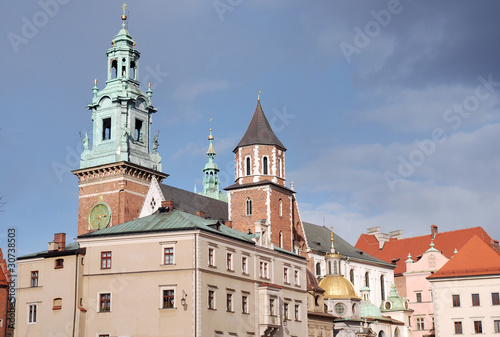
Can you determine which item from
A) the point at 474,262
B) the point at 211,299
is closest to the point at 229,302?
the point at 211,299

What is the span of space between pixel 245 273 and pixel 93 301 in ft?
36.4

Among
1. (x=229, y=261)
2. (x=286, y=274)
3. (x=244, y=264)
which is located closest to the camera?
(x=229, y=261)

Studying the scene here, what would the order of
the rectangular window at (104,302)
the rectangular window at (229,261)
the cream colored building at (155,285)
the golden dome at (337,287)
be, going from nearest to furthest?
the cream colored building at (155,285) < the rectangular window at (104,302) < the rectangular window at (229,261) < the golden dome at (337,287)

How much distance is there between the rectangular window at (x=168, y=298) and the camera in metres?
52.2

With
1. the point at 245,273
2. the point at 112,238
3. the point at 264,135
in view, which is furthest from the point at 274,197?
the point at 112,238

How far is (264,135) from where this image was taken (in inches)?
3201

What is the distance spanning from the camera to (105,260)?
55062 millimetres

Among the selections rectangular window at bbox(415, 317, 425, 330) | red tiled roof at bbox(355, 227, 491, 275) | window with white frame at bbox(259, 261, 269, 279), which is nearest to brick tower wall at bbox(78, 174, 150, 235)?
window with white frame at bbox(259, 261, 269, 279)

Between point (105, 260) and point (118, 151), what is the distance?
26865 mm

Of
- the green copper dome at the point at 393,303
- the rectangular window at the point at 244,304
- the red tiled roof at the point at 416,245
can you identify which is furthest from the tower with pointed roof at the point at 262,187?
the red tiled roof at the point at 416,245

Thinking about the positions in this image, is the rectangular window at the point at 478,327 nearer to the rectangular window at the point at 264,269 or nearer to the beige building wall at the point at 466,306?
the beige building wall at the point at 466,306

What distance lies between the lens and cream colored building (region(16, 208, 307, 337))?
172 ft

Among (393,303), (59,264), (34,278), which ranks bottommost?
(34,278)

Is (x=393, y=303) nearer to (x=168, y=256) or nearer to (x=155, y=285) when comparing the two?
(x=168, y=256)
